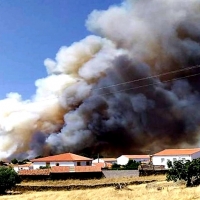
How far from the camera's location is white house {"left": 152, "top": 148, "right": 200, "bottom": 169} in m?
66.8

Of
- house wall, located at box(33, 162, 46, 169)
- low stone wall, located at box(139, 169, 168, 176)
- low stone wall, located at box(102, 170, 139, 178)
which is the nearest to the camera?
low stone wall, located at box(102, 170, 139, 178)

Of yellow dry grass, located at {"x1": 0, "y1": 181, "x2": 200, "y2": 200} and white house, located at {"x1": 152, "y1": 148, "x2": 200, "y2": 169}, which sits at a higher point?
white house, located at {"x1": 152, "y1": 148, "x2": 200, "y2": 169}

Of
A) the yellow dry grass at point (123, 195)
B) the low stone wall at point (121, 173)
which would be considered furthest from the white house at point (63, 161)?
the yellow dry grass at point (123, 195)

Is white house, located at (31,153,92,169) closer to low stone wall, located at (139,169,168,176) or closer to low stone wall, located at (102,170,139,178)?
low stone wall, located at (102,170,139,178)

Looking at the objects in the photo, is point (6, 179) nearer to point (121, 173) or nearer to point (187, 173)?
point (187, 173)

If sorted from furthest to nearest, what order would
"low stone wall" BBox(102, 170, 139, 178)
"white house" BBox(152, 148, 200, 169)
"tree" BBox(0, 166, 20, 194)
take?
"white house" BBox(152, 148, 200, 169), "low stone wall" BBox(102, 170, 139, 178), "tree" BBox(0, 166, 20, 194)

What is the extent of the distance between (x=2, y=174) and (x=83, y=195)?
8961 millimetres

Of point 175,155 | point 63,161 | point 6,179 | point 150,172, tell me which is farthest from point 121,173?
point 175,155

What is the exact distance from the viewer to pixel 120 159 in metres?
81.4

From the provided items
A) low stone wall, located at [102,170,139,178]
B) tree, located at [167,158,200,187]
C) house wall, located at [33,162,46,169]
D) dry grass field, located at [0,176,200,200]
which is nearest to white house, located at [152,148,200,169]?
low stone wall, located at [102,170,139,178]

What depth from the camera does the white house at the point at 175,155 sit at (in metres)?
66.8

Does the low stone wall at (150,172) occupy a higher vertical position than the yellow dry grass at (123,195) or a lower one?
higher

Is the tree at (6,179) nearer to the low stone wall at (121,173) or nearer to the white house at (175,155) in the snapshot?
the low stone wall at (121,173)

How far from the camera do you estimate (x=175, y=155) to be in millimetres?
68500
